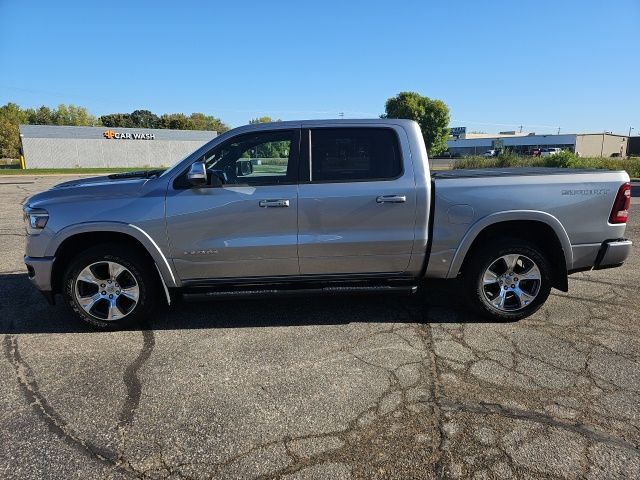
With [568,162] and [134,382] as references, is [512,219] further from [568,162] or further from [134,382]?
[568,162]

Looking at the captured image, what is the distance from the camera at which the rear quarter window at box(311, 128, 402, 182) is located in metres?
4.21

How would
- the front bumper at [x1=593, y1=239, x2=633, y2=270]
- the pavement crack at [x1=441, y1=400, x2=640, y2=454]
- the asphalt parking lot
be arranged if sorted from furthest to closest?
1. the front bumper at [x1=593, y1=239, x2=633, y2=270]
2. the pavement crack at [x1=441, y1=400, x2=640, y2=454]
3. the asphalt parking lot

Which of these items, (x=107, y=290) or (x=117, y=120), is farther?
(x=117, y=120)

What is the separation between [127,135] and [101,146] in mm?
3656

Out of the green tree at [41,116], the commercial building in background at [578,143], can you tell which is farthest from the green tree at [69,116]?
the commercial building in background at [578,143]

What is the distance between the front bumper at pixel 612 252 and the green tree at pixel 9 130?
69549 millimetres

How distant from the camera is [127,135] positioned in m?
53.5

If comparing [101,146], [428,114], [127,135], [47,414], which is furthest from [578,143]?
[47,414]

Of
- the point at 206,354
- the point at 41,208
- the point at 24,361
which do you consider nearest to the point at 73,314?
the point at 24,361

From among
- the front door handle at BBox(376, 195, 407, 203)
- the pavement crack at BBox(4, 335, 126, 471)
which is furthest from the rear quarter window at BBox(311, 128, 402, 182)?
the pavement crack at BBox(4, 335, 126, 471)

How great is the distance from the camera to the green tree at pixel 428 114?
208 feet

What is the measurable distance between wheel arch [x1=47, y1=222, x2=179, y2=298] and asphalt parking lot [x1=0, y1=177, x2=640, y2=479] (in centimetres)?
54

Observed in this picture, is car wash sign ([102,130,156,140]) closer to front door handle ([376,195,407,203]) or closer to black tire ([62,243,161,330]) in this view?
Answer: black tire ([62,243,161,330])

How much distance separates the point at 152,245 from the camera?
161 inches
